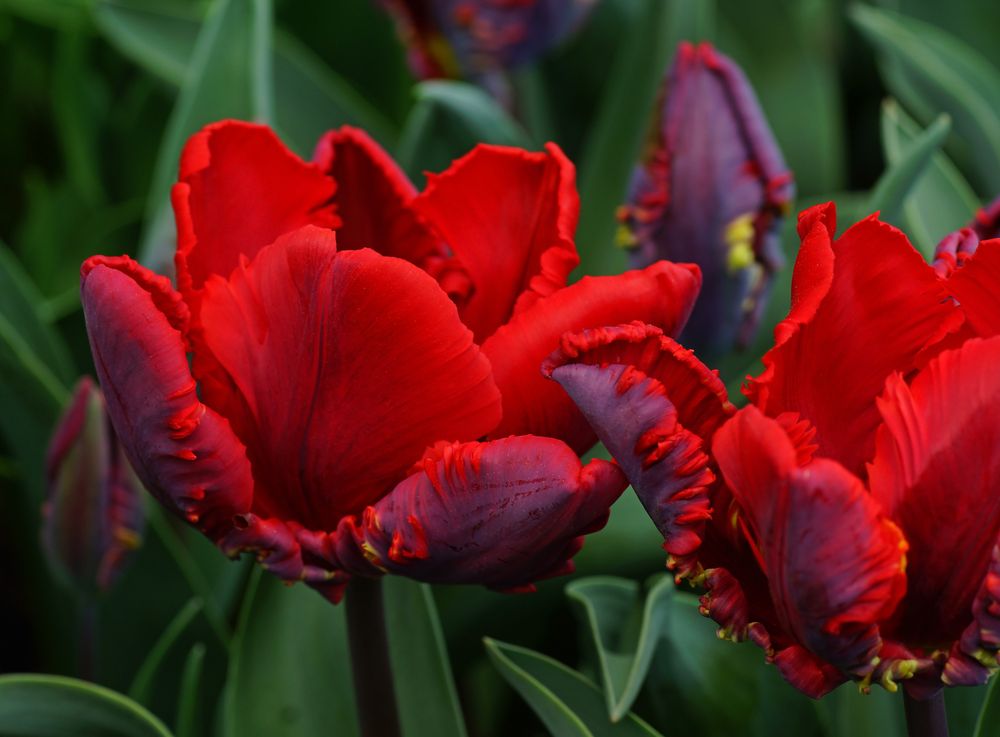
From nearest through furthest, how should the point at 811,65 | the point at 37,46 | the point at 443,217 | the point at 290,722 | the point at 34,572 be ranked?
the point at 443,217
the point at 290,722
the point at 34,572
the point at 811,65
the point at 37,46

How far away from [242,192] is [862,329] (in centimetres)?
19

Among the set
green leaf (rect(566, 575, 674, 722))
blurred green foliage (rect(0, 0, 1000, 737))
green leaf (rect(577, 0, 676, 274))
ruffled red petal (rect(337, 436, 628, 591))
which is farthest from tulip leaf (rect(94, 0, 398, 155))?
ruffled red petal (rect(337, 436, 628, 591))

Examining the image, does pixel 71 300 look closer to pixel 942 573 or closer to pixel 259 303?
pixel 259 303

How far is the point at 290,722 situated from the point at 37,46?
0.74 m

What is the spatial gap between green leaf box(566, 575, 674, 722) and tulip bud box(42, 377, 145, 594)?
19 centimetres

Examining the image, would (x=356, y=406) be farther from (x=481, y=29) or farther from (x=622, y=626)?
(x=481, y=29)

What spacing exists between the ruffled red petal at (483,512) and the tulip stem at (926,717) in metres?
0.09

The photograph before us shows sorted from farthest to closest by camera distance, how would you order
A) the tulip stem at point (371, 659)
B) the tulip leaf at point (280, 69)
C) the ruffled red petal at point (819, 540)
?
1. the tulip leaf at point (280, 69)
2. the tulip stem at point (371, 659)
3. the ruffled red petal at point (819, 540)

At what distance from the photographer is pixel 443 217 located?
1.37 feet

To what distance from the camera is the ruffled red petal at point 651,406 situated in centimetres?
32

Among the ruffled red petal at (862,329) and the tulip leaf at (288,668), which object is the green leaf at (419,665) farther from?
the ruffled red petal at (862,329)

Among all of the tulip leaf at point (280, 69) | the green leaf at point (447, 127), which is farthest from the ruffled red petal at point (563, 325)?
the tulip leaf at point (280, 69)

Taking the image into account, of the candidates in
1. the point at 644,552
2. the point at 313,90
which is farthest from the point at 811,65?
the point at 644,552

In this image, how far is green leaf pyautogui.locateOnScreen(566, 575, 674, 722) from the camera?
1.48 feet
